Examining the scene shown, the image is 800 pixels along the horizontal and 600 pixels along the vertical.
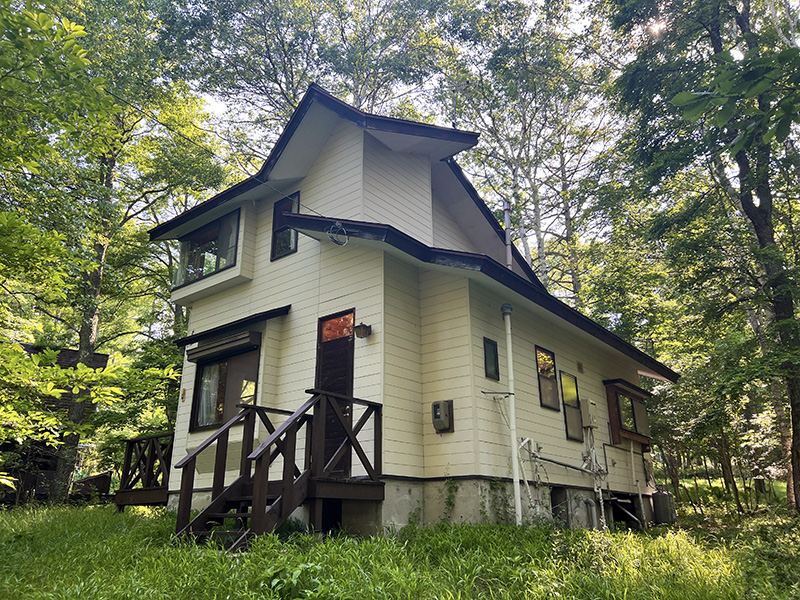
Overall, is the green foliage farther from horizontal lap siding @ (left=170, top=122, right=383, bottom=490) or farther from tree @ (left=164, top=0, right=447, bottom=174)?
tree @ (left=164, top=0, right=447, bottom=174)

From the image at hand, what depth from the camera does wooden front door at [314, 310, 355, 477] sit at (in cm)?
821

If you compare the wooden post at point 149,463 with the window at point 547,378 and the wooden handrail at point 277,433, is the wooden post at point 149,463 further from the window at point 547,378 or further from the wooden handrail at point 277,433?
the window at point 547,378

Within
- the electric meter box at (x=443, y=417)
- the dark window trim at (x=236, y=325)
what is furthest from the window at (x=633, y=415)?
the dark window trim at (x=236, y=325)

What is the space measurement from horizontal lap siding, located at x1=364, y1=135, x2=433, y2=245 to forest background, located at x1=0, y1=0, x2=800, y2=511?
6.15ft

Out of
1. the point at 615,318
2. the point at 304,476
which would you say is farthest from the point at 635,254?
the point at 304,476

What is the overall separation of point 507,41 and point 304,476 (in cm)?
1674

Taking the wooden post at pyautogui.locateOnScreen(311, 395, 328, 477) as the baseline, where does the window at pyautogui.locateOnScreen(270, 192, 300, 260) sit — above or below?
above

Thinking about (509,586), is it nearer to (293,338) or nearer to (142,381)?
(142,381)

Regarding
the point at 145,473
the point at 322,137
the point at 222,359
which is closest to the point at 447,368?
the point at 222,359

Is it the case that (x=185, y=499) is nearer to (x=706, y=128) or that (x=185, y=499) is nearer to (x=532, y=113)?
(x=706, y=128)

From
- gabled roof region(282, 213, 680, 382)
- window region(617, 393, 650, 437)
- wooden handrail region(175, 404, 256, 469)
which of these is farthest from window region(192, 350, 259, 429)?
window region(617, 393, 650, 437)

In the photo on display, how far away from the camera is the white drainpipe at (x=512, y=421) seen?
767cm

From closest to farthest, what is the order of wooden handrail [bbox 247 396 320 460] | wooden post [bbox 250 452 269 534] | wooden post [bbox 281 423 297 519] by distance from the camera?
wooden post [bbox 250 452 269 534]
wooden handrail [bbox 247 396 320 460]
wooden post [bbox 281 423 297 519]

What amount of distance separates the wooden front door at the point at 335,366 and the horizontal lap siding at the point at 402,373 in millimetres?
623
